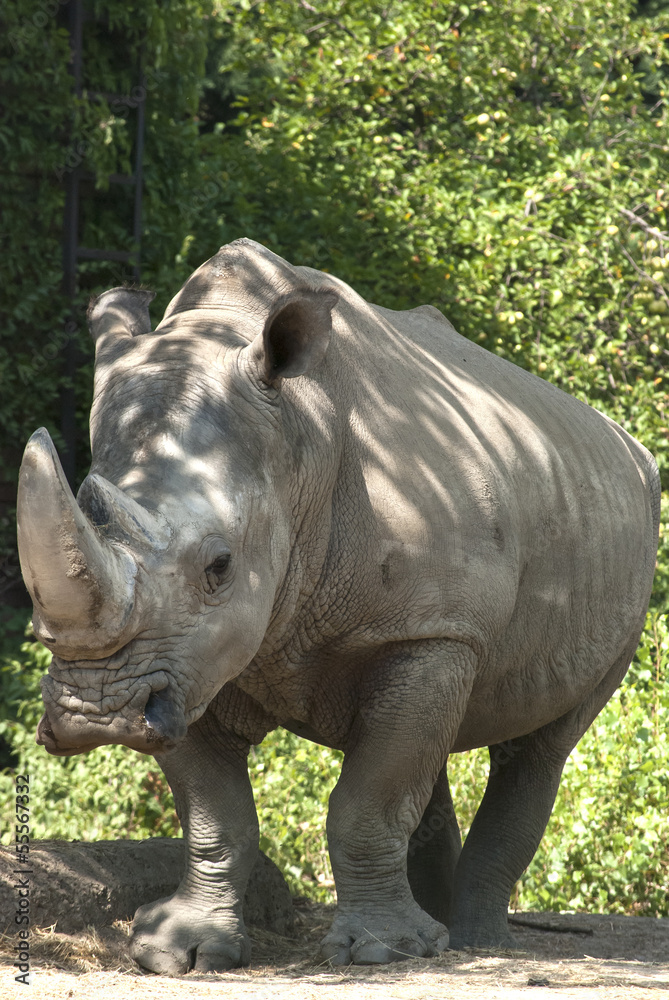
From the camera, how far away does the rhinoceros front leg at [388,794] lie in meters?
4.29

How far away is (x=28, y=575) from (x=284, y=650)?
1273mm

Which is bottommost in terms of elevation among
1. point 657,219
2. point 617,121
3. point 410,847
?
point 410,847

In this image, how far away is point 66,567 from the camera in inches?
123

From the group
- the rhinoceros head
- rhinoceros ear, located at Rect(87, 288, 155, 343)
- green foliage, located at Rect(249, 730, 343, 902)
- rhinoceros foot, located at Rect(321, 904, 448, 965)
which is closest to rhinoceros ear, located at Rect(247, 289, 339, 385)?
the rhinoceros head

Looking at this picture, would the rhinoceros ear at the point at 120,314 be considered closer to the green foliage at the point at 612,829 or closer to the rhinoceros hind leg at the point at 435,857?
the rhinoceros hind leg at the point at 435,857

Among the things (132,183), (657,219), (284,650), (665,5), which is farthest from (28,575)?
(665,5)

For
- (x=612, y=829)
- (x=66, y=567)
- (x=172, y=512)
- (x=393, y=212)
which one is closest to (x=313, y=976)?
(x=172, y=512)

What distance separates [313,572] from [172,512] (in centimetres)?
81

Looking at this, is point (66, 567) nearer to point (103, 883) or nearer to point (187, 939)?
point (187, 939)

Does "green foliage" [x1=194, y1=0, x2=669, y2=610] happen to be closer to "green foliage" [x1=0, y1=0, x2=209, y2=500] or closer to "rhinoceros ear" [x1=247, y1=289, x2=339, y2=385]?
"green foliage" [x1=0, y1=0, x2=209, y2=500]

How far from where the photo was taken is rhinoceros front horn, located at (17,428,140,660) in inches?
121

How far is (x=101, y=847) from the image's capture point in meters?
5.09

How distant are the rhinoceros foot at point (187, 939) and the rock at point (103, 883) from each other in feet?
0.76

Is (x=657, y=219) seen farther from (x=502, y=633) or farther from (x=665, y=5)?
(x=502, y=633)
